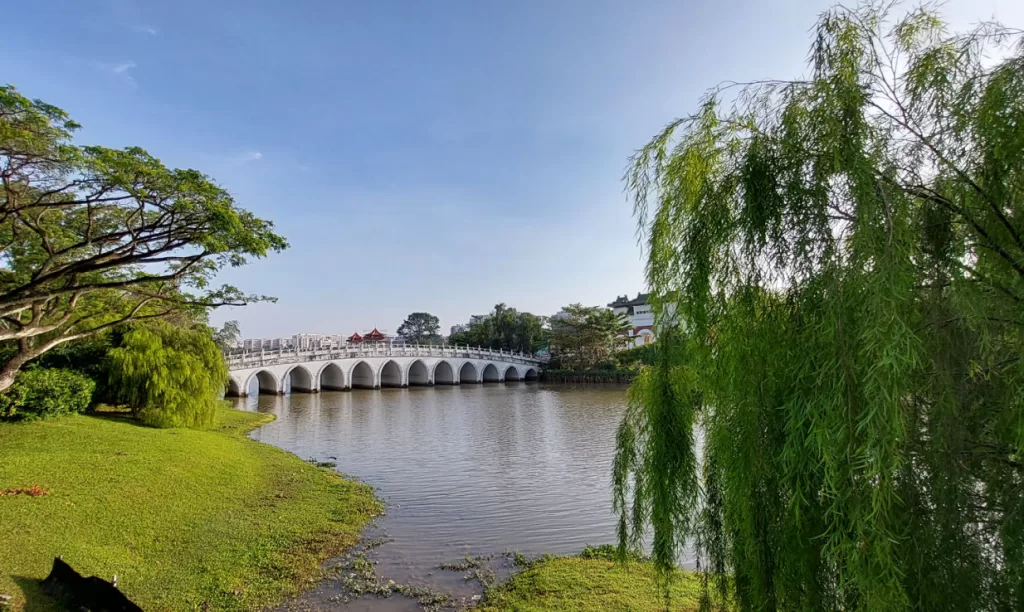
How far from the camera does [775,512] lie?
2.31 m

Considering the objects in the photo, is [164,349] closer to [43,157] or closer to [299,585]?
[43,157]

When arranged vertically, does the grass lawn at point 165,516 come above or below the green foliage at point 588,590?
above

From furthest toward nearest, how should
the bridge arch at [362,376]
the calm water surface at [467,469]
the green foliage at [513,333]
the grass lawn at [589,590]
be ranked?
1. the green foliage at [513,333]
2. the bridge arch at [362,376]
3. the calm water surface at [467,469]
4. the grass lawn at [589,590]

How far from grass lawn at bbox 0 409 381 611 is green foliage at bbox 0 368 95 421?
29 cm

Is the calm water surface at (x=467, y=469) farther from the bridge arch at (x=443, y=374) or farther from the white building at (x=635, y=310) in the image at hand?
the white building at (x=635, y=310)

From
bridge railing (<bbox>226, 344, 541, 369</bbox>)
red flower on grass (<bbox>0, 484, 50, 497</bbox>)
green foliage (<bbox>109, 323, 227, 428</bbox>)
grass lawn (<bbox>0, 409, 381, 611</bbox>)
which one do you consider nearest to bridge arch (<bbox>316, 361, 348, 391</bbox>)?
bridge railing (<bbox>226, 344, 541, 369</bbox>)

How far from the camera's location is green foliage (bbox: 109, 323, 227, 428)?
40.7ft

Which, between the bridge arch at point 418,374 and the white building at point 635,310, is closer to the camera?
the bridge arch at point 418,374

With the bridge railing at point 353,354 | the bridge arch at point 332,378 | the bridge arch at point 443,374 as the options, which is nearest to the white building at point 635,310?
the bridge railing at point 353,354

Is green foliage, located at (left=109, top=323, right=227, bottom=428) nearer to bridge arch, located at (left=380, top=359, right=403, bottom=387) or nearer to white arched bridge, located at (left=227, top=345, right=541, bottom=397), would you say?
white arched bridge, located at (left=227, top=345, right=541, bottom=397)

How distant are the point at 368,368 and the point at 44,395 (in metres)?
28.2

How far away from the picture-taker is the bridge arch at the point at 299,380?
105 ft

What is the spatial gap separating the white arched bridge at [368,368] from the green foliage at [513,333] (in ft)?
18.4

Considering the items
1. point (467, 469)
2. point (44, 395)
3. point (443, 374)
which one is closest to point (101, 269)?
point (44, 395)
